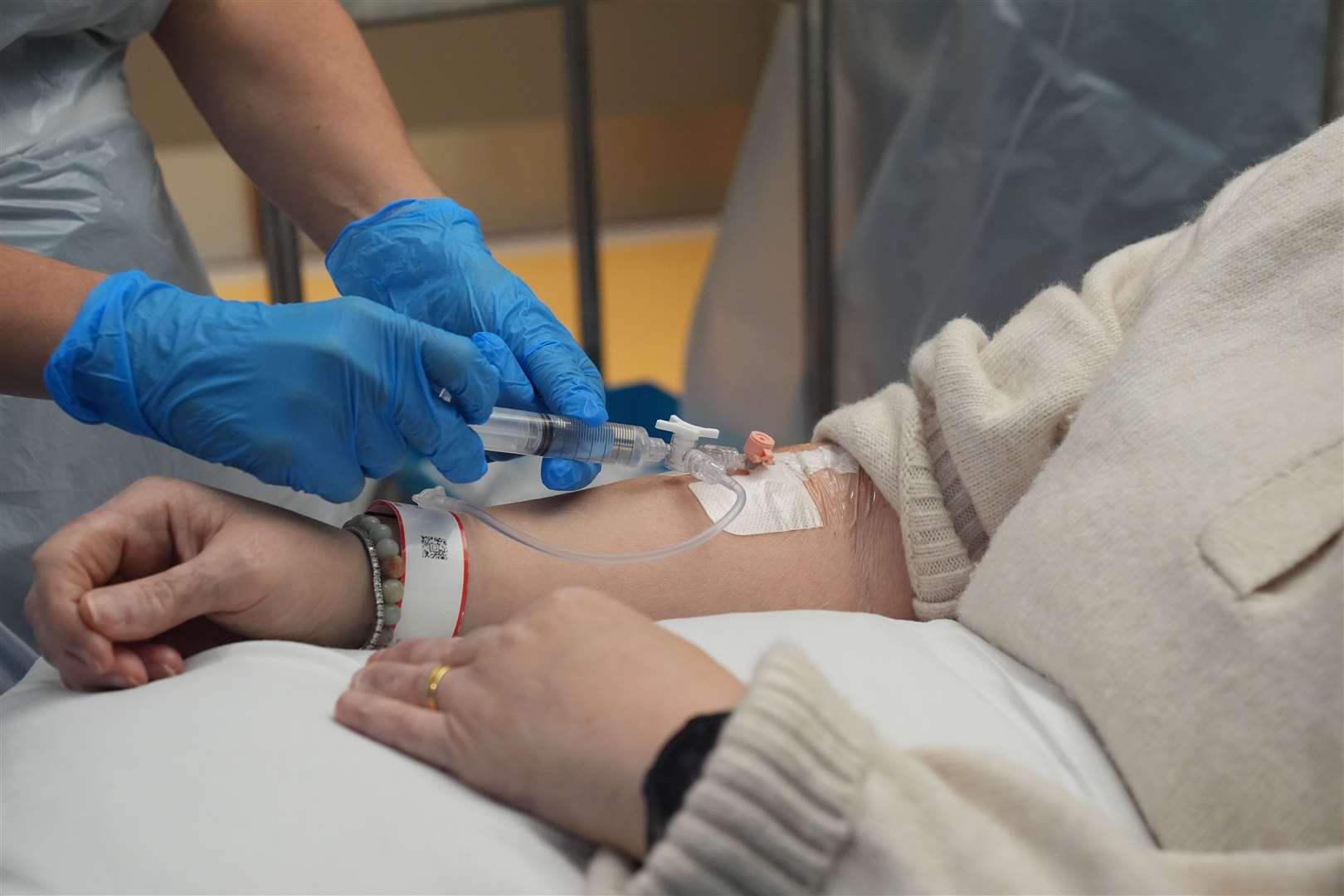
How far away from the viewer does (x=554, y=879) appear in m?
0.63

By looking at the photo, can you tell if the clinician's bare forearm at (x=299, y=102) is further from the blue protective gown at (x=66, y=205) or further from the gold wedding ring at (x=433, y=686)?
the gold wedding ring at (x=433, y=686)

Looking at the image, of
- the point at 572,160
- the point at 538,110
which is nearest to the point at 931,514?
the point at 572,160

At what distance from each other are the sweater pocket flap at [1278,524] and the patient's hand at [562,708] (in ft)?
0.97

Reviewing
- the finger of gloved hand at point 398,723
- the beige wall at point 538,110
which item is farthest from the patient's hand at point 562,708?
the beige wall at point 538,110

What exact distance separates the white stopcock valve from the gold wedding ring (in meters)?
0.36

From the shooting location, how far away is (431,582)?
3.05ft

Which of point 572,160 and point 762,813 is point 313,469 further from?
point 572,160

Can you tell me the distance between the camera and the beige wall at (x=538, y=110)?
281cm

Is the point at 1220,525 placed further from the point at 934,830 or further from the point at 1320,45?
the point at 1320,45

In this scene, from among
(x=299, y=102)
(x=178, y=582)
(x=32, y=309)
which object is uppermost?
(x=299, y=102)

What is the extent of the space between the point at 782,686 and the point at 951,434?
0.41 metres

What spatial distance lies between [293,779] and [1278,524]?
59cm

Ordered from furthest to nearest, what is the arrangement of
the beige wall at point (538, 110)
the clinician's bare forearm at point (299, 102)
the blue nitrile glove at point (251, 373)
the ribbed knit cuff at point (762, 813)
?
the beige wall at point (538, 110) < the clinician's bare forearm at point (299, 102) < the blue nitrile glove at point (251, 373) < the ribbed knit cuff at point (762, 813)

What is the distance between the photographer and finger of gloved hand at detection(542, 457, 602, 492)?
1050 mm
